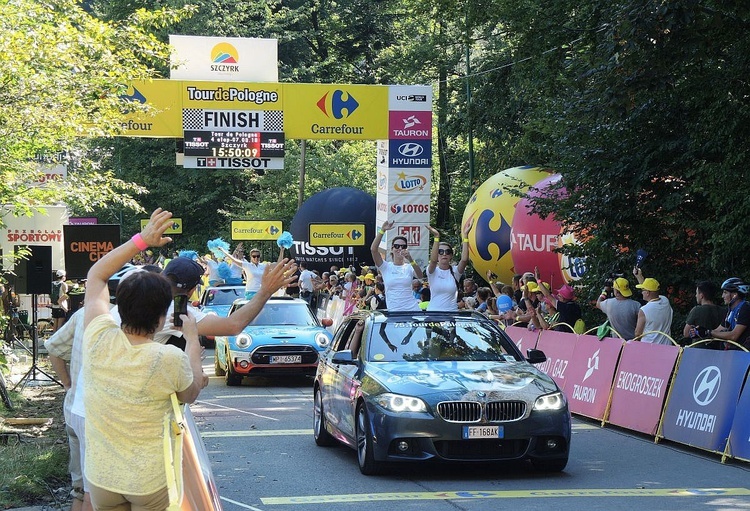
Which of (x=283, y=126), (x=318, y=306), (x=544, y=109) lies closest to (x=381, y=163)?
(x=283, y=126)

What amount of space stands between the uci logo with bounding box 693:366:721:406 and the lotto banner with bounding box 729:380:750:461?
54 cm

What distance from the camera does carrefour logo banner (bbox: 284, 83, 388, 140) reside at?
28.6 m

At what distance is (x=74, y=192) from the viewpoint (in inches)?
648

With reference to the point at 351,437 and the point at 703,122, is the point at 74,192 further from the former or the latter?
the point at 703,122

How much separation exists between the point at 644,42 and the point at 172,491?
1067 centimetres

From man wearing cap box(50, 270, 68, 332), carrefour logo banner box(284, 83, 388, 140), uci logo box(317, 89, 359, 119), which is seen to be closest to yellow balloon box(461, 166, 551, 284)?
carrefour logo banner box(284, 83, 388, 140)

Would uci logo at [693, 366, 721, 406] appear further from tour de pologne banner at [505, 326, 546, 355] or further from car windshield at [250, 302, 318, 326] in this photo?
car windshield at [250, 302, 318, 326]

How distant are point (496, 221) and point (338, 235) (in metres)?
12.5

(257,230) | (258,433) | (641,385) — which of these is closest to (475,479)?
(641,385)

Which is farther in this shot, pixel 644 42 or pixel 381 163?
pixel 381 163

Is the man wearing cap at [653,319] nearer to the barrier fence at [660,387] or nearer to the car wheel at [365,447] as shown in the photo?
the barrier fence at [660,387]

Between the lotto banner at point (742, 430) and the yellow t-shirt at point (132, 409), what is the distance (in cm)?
757

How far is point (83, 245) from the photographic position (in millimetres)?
18188

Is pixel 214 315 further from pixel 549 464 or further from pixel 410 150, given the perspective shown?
pixel 410 150
